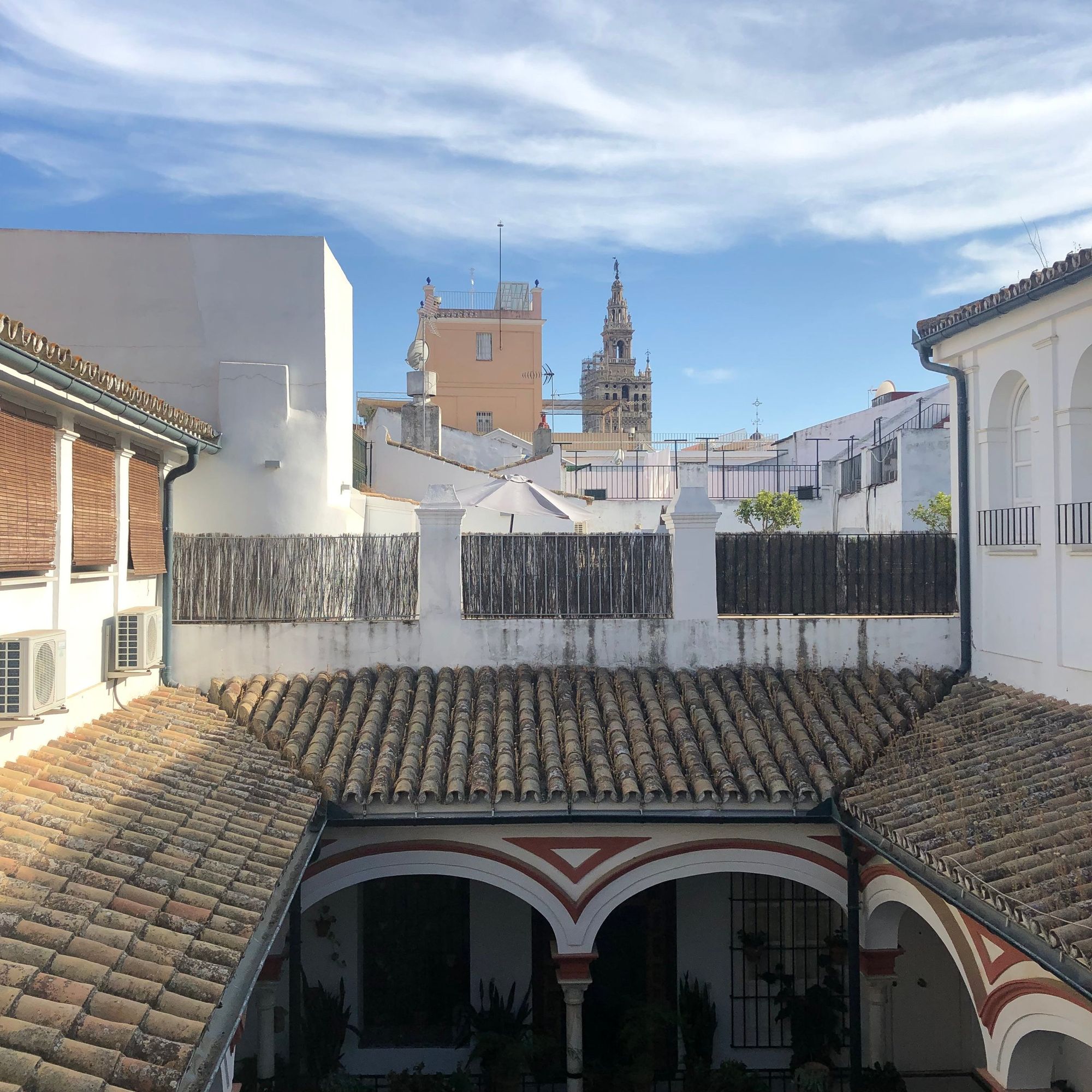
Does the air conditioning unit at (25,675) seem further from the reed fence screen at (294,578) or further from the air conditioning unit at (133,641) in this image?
the reed fence screen at (294,578)

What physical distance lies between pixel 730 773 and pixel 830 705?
5.39ft

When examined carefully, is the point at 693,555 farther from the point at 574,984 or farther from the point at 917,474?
the point at 917,474

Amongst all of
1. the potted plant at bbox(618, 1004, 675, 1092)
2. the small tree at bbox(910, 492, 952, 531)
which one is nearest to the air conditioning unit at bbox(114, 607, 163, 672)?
the potted plant at bbox(618, 1004, 675, 1092)

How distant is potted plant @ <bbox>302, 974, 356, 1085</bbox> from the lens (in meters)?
9.97

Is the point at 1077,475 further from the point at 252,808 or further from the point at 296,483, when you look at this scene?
the point at 296,483

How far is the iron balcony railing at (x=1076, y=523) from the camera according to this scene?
27.7 feet

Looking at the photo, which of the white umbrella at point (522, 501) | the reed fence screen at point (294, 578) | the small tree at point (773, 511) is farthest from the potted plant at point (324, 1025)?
the small tree at point (773, 511)

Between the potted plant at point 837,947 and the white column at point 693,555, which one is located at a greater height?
the white column at point 693,555

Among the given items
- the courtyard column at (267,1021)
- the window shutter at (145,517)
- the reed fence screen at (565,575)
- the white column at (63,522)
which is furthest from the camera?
the reed fence screen at (565,575)

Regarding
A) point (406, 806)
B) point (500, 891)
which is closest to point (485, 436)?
point (500, 891)

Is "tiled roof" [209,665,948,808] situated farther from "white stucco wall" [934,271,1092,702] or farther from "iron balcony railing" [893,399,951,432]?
"iron balcony railing" [893,399,951,432]

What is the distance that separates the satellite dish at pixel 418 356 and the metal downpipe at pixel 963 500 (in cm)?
1538

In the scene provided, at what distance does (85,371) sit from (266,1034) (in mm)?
5586

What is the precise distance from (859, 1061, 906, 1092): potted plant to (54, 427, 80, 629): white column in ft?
24.5
